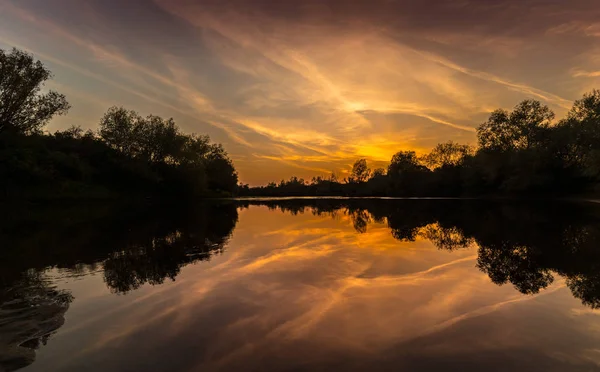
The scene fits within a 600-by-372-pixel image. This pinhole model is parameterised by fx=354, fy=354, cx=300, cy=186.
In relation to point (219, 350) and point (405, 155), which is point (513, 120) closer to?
point (405, 155)

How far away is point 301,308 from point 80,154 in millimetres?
89832

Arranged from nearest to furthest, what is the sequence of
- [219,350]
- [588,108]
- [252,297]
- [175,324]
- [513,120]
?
[219,350] < [175,324] < [252,297] < [588,108] < [513,120]

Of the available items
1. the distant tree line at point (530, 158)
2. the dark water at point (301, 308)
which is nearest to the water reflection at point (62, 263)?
the dark water at point (301, 308)

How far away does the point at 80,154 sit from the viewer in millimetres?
82375

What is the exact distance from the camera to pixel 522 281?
11.7m

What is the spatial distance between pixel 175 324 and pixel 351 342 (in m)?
4.09

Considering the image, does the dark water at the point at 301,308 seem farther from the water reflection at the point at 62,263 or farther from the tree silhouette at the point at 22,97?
the tree silhouette at the point at 22,97

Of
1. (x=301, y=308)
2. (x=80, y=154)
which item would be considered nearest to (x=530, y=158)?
(x=301, y=308)

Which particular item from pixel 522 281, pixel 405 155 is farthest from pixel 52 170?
pixel 405 155

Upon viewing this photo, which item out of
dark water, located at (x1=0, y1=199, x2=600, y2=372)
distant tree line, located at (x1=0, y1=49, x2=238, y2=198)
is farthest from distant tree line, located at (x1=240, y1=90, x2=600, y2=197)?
distant tree line, located at (x1=0, y1=49, x2=238, y2=198)

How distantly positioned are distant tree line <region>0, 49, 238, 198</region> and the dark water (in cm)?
5013

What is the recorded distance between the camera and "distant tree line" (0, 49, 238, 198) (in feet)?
184

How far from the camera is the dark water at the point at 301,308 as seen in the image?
21.2ft

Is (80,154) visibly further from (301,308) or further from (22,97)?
(301,308)
